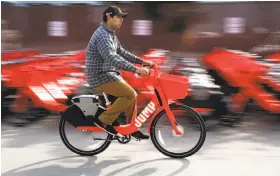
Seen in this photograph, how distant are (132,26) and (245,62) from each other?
3.13 m

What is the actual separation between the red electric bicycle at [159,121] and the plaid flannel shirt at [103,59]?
10.9 inches

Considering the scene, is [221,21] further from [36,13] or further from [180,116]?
[180,116]

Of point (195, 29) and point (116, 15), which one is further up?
point (116, 15)

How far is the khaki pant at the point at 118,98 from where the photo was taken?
4367 millimetres

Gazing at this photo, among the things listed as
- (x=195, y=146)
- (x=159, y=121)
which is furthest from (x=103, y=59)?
(x=195, y=146)

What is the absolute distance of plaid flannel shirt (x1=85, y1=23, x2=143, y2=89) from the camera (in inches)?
166

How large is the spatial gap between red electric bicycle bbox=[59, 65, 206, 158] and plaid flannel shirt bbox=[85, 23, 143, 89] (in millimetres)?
278

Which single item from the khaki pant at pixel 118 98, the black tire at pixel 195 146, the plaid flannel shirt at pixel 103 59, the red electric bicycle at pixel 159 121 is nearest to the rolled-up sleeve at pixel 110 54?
the plaid flannel shirt at pixel 103 59

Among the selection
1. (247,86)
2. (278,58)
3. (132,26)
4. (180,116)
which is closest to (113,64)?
(180,116)

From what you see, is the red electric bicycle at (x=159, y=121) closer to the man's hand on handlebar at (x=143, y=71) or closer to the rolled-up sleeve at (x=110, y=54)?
the man's hand on handlebar at (x=143, y=71)

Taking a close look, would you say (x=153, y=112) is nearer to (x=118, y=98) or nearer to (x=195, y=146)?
(x=118, y=98)

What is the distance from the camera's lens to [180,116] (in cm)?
463

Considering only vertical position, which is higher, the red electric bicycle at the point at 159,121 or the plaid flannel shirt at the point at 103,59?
the plaid flannel shirt at the point at 103,59

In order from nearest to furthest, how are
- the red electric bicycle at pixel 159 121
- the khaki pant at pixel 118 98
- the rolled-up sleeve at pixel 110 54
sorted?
1. the rolled-up sleeve at pixel 110 54
2. the khaki pant at pixel 118 98
3. the red electric bicycle at pixel 159 121
